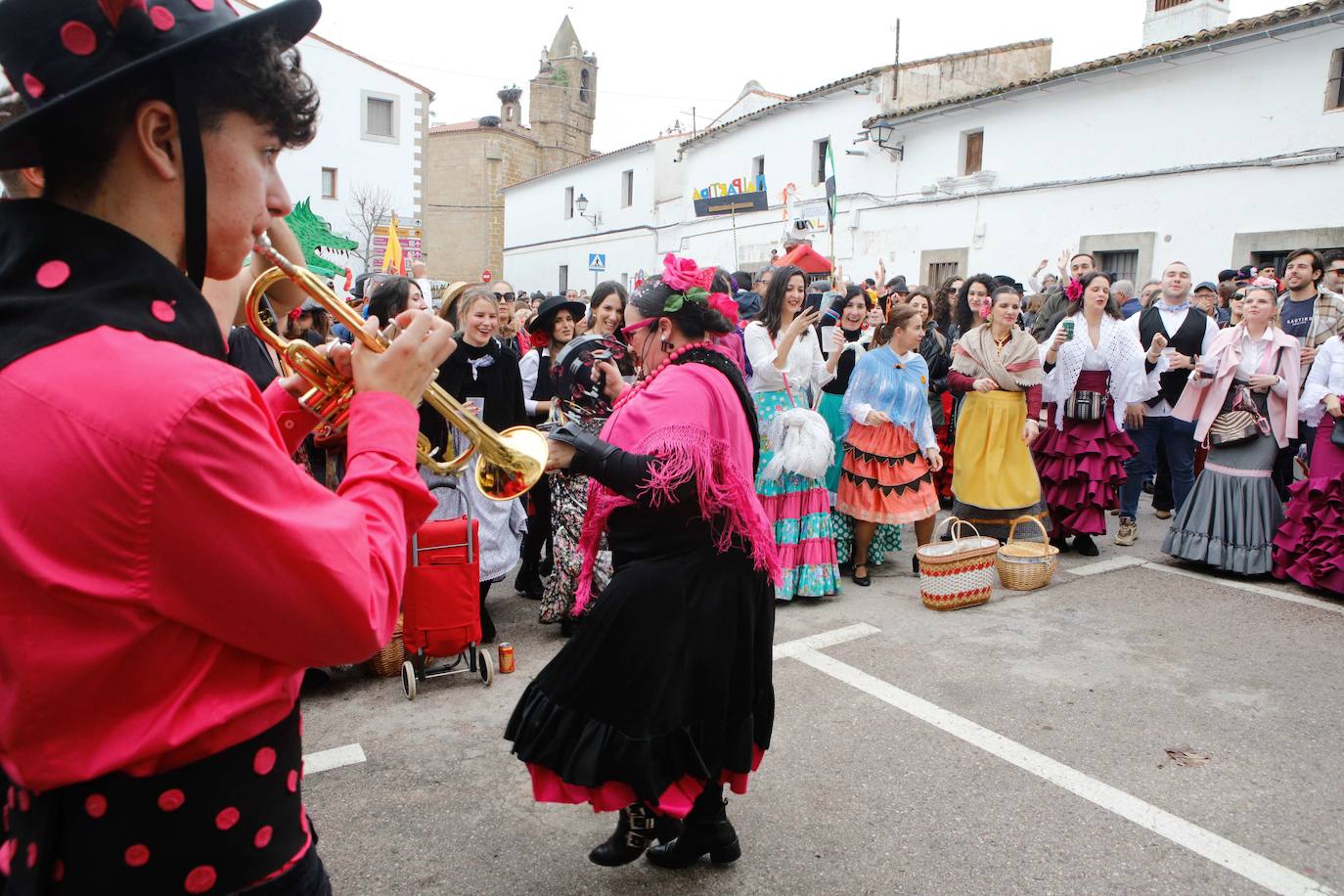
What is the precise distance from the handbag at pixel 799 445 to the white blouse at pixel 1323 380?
3.31 m

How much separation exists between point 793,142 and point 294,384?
81.0 ft

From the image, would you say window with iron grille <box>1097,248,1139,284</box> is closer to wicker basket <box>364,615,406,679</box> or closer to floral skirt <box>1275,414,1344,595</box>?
floral skirt <box>1275,414,1344,595</box>

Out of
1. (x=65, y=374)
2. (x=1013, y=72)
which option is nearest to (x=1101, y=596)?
(x=65, y=374)

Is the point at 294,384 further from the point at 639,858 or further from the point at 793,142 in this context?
the point at 793,142

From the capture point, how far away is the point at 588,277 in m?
37.1

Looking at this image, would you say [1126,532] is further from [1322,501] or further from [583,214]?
[583,214]

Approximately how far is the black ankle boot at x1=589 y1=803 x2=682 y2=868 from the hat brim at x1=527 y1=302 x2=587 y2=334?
12.6ft

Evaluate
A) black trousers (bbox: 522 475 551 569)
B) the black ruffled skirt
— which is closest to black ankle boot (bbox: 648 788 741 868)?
the black ruffled skirt

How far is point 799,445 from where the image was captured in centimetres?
582

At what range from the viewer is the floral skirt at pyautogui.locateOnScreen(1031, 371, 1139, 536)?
6852 millimetres

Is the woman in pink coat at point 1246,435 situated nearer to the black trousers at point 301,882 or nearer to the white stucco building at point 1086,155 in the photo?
the black trousers at point 301,882

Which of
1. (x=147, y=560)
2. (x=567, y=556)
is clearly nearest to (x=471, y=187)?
(x=567, y=556)

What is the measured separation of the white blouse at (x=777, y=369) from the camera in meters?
6.01

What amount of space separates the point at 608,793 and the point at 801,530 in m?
3.49
